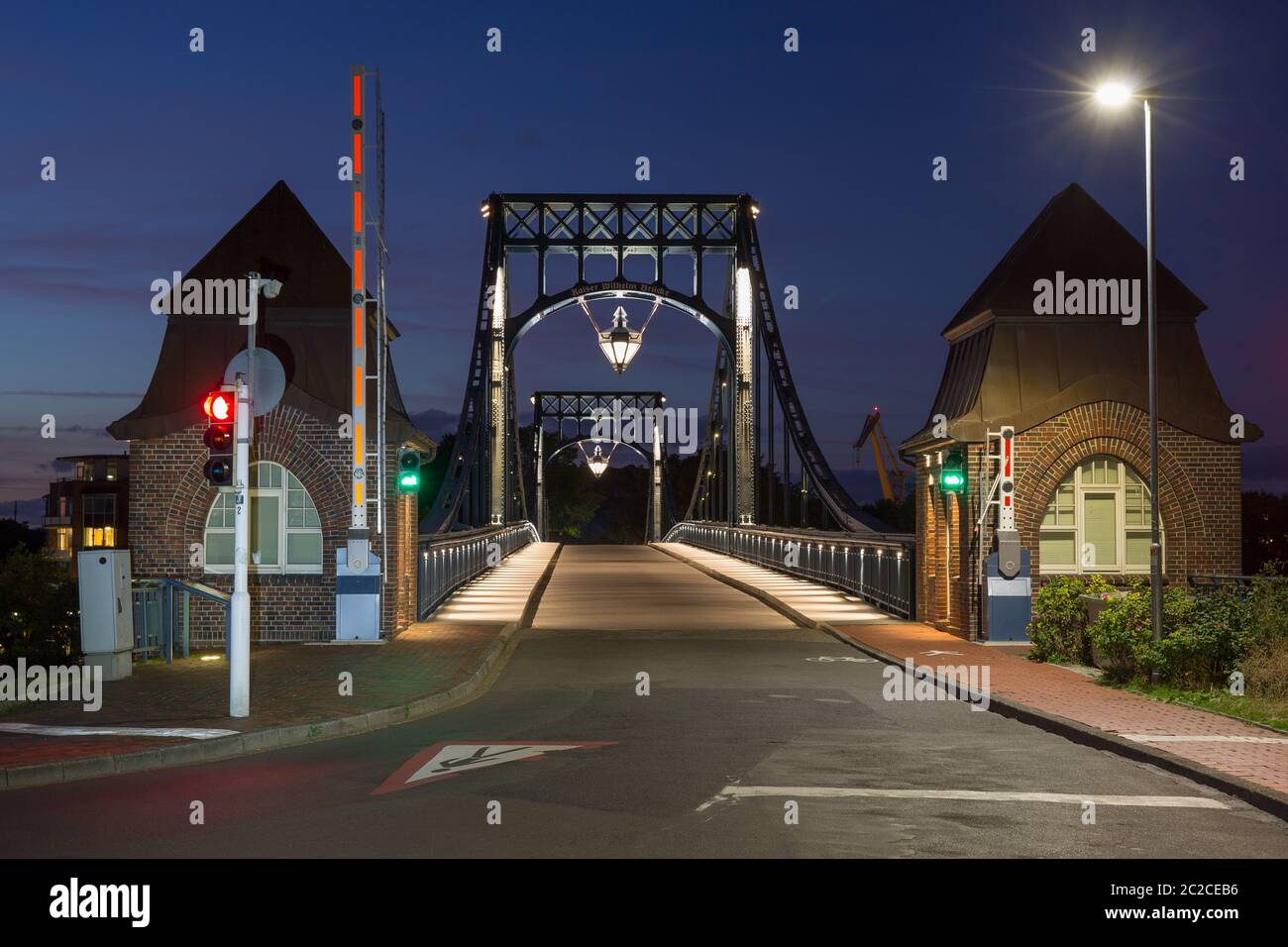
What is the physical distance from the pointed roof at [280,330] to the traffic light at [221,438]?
768 cm

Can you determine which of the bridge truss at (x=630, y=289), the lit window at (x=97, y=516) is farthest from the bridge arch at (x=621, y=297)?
the lit window at (x=97, y=516)

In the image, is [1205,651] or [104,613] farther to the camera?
[104,613]

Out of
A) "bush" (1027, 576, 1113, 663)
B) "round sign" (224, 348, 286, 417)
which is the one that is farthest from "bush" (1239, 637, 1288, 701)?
"round sign" (224, 348, 286, 417)

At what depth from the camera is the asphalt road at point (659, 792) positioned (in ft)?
26.6

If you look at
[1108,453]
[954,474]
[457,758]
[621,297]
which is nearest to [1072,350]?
[1108,453]

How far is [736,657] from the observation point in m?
19.1

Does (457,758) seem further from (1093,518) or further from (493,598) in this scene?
(493,598)

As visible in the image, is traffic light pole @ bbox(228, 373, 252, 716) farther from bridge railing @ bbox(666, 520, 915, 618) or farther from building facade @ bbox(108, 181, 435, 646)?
bridge railing @ bbox(666, 520, 915, 618)

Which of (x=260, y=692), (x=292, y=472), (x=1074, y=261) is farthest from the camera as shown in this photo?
(x=1074, y=261)

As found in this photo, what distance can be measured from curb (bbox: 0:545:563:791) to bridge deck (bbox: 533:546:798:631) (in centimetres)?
888

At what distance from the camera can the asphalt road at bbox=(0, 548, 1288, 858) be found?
8.09m

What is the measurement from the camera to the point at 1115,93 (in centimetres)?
Answer: 1588

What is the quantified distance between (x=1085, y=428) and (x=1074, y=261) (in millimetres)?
3082

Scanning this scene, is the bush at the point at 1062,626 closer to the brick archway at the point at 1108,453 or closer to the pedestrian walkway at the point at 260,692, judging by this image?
the brick archway at the point at 1108,453
